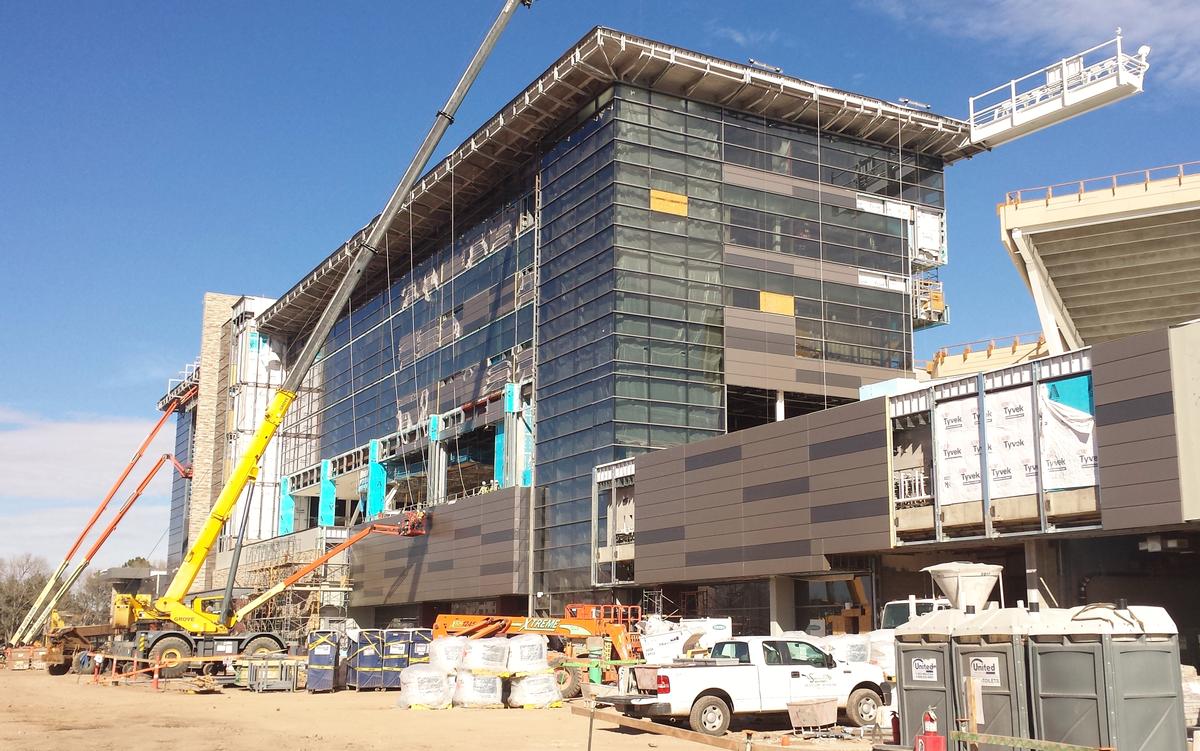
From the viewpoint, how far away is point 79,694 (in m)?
39.7

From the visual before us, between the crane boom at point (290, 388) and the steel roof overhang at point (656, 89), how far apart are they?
11.0 ft

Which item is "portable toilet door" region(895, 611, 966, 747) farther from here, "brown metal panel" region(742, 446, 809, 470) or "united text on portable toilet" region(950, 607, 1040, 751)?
"brown metal panel" region(742, 446, 809, 470)

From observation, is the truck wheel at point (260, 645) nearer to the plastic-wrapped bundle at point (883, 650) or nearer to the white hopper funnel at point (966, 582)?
the plastic-wrapped bundle at point (883, 650)

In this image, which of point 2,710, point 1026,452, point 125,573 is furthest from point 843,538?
point 125,573

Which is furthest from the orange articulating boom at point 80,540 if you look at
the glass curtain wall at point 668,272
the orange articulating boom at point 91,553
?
the glass curtain wall at point 668,272

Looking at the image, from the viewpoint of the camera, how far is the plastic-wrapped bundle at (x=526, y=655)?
3209cm

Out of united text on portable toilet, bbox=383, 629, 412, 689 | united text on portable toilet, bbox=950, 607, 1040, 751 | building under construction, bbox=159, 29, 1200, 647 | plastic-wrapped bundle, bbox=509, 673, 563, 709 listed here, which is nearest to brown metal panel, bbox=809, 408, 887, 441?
building under construction, bbox=159, 29, 1200, 647

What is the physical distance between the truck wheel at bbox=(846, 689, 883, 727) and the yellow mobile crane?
31.1 m

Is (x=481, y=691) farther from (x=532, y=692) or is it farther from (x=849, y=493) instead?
(x=849, y=493)

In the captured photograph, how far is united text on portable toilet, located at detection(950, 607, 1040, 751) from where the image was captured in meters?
13.7

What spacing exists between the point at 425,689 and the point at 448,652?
2.27 metres

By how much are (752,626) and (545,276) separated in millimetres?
20786

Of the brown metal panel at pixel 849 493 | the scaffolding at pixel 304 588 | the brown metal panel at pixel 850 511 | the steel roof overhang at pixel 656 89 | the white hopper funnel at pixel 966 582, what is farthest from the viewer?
the scaffolding at pixel 304 588

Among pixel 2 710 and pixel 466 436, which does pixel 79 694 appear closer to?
pixel 2 710
